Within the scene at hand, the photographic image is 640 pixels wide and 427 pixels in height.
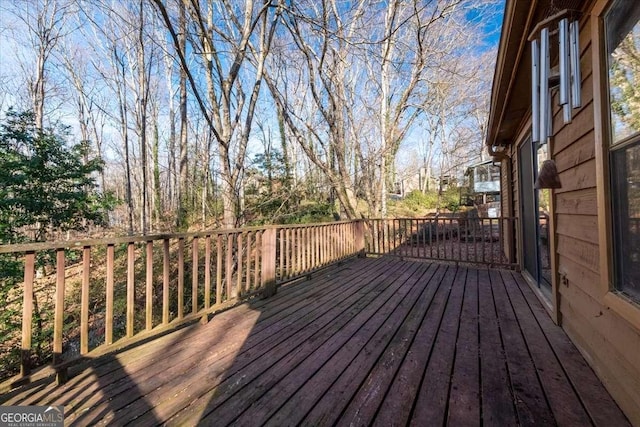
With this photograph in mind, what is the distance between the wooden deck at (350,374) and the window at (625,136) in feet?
2.37

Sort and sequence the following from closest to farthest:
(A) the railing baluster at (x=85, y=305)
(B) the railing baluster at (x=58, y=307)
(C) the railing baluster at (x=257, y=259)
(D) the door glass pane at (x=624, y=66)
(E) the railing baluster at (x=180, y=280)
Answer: (D) the door glass pane at (x=624, y=66) → (B) the railing baluster at (x=58, y=307) → (A) the railing baluster at (x=85, y=305) → (E) the railing baluster at (x=180, y=280) → (C) the railing baluster at (x=257, y=259)

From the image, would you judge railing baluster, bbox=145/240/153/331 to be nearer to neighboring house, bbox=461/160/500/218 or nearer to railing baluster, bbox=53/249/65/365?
railing baluster, bbox=53/249/65/365

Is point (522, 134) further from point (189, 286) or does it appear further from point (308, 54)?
point (189, 286)

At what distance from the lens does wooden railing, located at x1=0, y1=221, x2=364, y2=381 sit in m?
1.58

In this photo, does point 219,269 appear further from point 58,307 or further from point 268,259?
point 58,307

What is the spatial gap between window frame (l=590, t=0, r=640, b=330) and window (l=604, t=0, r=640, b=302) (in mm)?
18

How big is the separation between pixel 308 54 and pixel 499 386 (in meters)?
6.95

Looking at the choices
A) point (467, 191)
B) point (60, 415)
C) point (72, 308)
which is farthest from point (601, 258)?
point (467, 191)

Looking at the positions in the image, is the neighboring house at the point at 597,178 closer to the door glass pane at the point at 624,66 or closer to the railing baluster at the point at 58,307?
the door glass pane at the point at 624,66

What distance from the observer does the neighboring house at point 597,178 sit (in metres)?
1.19

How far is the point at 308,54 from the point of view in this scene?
6.33 metres

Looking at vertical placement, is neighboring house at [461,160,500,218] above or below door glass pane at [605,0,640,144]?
above

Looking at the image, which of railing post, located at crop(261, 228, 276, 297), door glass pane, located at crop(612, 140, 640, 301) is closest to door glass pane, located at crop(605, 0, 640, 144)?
door glass pane, located at crop(612, 140, 640, 301)

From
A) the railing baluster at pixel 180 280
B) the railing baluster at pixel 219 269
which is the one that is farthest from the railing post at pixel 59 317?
the railing baluster at pixel 219 269
